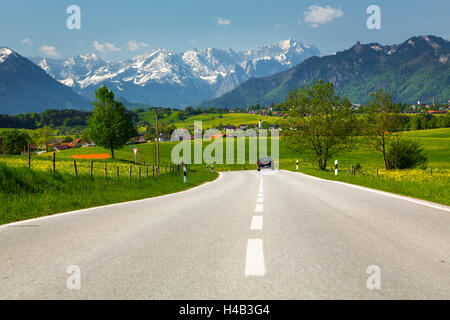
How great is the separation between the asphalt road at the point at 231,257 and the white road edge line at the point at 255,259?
1 centimetres

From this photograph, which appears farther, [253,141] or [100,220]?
[253,141]

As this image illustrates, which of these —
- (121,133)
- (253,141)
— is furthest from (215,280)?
(253,141)

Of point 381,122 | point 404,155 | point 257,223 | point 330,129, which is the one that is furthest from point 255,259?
point 381,122

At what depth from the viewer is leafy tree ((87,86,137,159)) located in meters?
65.2

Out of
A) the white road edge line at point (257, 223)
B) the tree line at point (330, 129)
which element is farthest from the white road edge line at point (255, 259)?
the tree line at point (330, 129)

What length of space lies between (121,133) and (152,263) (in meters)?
64.8

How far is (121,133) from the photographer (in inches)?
2621

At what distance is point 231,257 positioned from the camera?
476 centimetres

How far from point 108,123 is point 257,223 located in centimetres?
6283

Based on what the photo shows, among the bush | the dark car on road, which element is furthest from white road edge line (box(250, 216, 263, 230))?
the dark car on road

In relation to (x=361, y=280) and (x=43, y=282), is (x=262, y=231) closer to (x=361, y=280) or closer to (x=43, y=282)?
(x=361, y=280)

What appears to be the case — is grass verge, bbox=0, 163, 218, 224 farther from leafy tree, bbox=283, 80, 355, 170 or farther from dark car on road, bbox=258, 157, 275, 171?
dark car on road, bbox=258, 157, 275, 171

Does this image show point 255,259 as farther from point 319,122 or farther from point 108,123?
point 108,123
